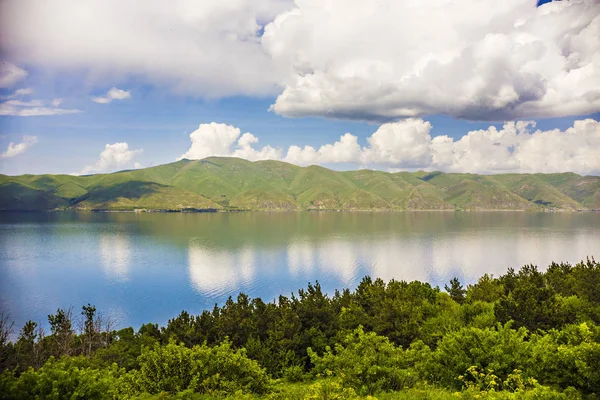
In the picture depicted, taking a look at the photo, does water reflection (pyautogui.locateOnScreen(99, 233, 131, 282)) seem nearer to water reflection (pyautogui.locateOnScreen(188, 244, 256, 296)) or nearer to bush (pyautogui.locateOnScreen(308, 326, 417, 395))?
water reflection (pyautogui.locateOnScreen(188, 244, 256, 296))

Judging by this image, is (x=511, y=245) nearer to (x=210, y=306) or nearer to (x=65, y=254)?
(x=210, y=306)

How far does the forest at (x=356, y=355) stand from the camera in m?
18.5

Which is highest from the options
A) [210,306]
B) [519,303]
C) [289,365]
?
[519,303]

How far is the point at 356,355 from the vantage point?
22812mm

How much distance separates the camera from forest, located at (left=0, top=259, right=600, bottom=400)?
1855 cm

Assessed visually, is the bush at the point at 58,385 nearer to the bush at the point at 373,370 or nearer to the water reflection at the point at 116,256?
the bush at the point at 373,370

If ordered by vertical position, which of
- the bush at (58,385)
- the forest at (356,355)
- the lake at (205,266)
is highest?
the bush at (58,385)

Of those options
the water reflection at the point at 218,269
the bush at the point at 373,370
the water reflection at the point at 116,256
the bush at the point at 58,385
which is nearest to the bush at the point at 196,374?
the bush at the point at 58,385

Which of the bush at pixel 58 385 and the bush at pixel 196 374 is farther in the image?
the bush at pixel 196 374

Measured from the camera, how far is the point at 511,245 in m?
176

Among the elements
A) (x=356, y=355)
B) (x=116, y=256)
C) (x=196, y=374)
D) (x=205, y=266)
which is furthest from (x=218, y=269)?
(x=356, y=355)

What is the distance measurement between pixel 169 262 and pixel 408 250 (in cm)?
9759

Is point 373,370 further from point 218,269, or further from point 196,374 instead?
point 218,269

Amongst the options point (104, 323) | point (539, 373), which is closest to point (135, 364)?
point (539, 373)
